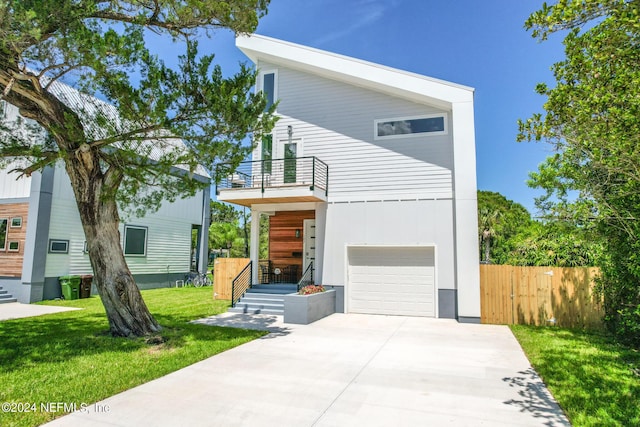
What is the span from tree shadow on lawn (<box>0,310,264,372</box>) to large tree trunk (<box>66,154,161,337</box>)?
0.37 meters

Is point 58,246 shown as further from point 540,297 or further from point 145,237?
point 540,297

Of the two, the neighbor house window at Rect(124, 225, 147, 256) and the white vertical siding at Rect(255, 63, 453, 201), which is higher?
the white vertical siding at Rect(255, 63, 453, 201)

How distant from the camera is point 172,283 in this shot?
64.5 ft

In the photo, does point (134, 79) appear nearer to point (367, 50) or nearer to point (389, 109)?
point (389, 109)

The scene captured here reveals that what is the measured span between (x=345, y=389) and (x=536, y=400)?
91.7 inches

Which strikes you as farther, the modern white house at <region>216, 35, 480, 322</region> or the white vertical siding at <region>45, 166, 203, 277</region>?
the white vertical siding at <region>45, 166, 203, 277</region>

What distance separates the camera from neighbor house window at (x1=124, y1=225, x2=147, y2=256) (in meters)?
17.1

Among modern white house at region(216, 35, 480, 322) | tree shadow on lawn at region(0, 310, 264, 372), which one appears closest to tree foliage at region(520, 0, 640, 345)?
modern white house at region(216, 35, 480, 322)

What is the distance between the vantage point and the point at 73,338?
7.70 meters

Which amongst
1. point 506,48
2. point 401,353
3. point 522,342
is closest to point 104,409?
point 401,353

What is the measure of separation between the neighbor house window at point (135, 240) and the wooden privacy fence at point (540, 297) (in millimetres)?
14441

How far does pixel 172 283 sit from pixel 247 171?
32.6 ft

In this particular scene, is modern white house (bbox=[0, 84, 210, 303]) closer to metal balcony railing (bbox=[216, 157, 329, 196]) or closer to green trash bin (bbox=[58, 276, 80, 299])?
green trash bin (bbox=[58, 276, 80, 299])

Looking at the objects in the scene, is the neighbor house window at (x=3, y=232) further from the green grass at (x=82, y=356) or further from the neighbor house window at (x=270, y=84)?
the neighbor house window at (x=270, y=84)
